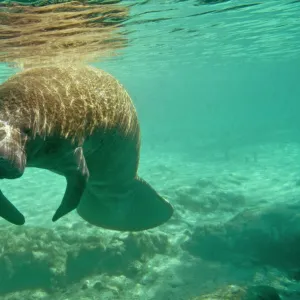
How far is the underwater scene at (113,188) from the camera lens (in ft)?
11.9

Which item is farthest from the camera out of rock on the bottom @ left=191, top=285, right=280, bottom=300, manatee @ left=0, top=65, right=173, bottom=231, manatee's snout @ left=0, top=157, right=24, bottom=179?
rock on the bottom @ left=191, top=285, right=280, bottom=300

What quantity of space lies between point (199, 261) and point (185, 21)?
10.1 m

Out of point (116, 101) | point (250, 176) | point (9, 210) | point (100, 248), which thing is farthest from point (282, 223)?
point (250, 176)

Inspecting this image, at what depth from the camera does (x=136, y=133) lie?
5.36 metres

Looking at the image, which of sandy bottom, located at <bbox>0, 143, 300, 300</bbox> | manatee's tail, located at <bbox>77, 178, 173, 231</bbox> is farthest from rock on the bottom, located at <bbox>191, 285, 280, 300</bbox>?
sandy bottom, located at <bbox>0, 143, 300, 300</bbox>

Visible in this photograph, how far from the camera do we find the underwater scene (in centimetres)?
361

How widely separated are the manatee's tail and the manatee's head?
3598mm

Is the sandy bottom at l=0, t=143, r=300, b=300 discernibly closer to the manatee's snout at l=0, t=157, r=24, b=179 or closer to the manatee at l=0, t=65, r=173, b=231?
the manatee at l=0, t=65, r=173, b=231

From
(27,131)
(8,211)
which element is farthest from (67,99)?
(8,211)

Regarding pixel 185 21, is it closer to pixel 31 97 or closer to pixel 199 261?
pixel 199 261

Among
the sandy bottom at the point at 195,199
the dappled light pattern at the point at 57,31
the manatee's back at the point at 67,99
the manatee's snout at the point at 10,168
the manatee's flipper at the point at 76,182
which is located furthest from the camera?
the dappled light pattern at the point at 57,31

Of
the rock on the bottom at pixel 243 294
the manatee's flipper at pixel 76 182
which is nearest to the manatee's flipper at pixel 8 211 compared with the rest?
the manatee's flipper at pixel 76 182

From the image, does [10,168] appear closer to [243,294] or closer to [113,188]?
[113,188]

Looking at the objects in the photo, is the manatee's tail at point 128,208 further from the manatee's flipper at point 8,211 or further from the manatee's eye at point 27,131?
the manatee's eye at point 27,131
